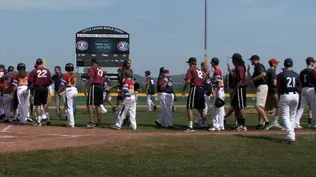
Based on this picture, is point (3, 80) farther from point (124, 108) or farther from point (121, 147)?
point (121, 147)

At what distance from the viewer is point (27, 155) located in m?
8.41

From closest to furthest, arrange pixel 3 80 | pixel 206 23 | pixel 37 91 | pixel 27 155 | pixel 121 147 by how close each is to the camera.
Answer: pixel 27 155, pixel 121 147, pixel 37 91, pixel 3 80, pixel 206 23

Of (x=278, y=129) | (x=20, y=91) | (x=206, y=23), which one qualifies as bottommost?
(x=278, y=129)

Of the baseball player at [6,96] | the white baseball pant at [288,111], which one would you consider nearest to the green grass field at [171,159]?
the white baseball pant at [288,111]

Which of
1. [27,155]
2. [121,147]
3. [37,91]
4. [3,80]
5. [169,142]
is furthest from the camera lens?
[3,80]

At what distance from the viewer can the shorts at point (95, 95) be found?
43.3ft

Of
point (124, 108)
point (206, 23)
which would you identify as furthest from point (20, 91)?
point (206, 23)

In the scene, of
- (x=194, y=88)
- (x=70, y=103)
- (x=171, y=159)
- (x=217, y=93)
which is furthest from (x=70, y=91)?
(x=171, y=159)

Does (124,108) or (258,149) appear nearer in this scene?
(258,149)

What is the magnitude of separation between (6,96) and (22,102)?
148cm

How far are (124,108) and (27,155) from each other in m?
4.83

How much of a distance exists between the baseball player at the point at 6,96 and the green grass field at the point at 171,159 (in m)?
7.34

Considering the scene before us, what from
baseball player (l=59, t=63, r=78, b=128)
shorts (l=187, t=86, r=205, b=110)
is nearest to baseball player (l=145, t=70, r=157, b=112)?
baseball player (l=59, t=63, r=78, b=128)

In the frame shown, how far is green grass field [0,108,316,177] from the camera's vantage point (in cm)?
764
